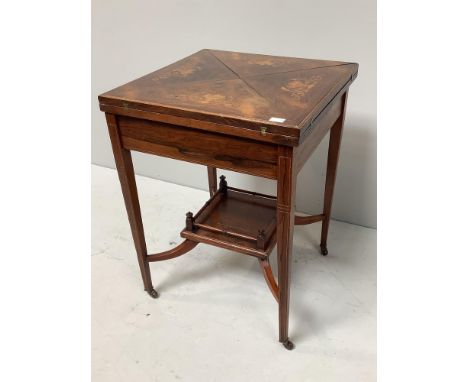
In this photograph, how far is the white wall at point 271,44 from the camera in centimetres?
139

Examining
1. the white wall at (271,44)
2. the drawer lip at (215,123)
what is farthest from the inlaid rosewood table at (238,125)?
the white wall at (271,44)

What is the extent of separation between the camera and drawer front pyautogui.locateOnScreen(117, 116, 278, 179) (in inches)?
35.3

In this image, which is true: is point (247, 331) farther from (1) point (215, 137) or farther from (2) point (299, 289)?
(1) point (215, 137)

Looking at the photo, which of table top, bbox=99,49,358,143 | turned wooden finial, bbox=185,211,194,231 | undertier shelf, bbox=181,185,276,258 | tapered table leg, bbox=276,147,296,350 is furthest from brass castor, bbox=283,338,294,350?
table top, bbox=99,49,358,143

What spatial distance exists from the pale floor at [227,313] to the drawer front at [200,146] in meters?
0.57

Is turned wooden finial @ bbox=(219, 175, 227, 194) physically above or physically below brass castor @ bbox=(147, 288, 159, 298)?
above

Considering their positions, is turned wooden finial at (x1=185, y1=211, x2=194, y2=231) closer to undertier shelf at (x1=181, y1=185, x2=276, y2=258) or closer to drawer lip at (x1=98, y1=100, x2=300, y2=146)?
undertier shelf at (x1=181, y1=185, x2=276, y2=258)

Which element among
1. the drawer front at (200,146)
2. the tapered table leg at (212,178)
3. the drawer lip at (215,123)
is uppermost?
the drawer lip at (215,123)

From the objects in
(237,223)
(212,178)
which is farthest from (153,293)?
(212,178)

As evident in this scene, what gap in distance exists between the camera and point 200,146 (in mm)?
957

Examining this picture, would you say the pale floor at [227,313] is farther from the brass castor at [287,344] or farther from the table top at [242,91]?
the table top at [242,91]

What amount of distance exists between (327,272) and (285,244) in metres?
0.54

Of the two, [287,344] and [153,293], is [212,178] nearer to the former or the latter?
[153,293]

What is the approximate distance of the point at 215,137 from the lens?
0.92 metres
